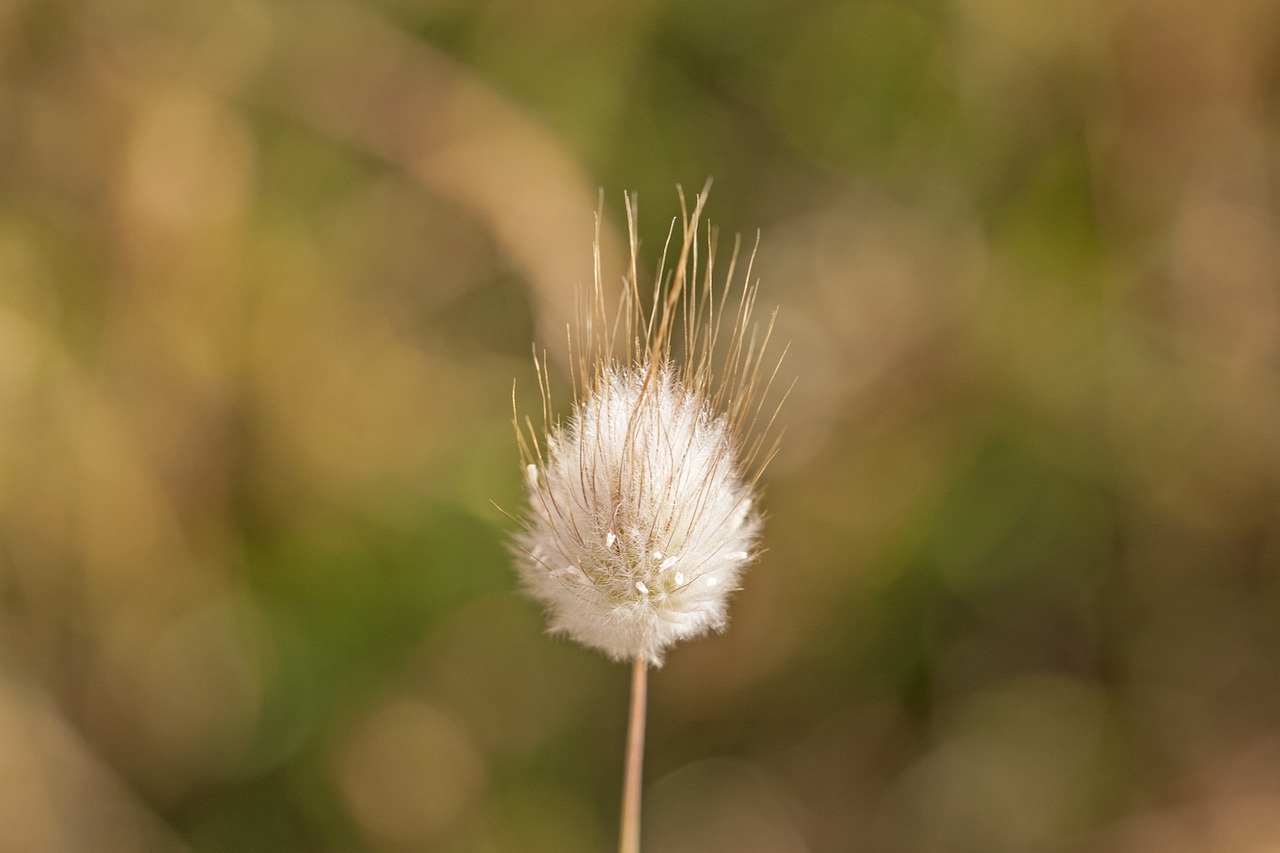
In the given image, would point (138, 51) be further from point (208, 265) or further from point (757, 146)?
point (757, 146)

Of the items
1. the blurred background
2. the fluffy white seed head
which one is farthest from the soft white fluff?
the blurred background

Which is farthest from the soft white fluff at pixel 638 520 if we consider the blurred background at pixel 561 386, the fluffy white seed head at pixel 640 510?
the blurred background at pixel 561 386

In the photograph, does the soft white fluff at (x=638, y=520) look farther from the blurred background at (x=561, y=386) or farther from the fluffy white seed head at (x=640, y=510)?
the blurred background at (x=561, y=386)

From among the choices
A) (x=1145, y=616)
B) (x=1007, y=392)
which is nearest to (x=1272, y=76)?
(x=1007, y=392)

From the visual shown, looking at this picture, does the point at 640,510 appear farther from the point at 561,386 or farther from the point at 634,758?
the point at 561,386

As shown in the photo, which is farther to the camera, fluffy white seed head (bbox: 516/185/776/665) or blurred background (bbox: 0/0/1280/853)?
blurred background (bbox: 0/0/1280/853)

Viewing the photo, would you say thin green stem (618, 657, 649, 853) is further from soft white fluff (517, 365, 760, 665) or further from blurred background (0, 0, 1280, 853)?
blurred background (0, 0, 1280, 853)

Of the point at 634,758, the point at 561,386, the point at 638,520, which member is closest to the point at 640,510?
the point at 638,520

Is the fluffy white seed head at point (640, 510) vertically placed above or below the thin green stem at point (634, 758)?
above
